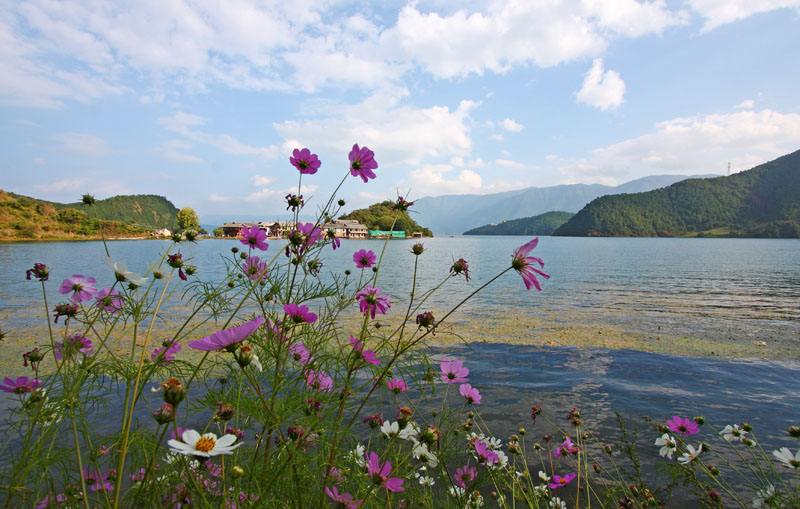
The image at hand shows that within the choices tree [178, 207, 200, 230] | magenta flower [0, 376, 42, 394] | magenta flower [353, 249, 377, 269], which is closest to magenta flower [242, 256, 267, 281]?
tree [178, 207, 200, 230]

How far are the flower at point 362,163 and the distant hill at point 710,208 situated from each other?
111499 mm

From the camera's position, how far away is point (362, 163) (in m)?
1.91

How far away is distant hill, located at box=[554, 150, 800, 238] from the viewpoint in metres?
89.5

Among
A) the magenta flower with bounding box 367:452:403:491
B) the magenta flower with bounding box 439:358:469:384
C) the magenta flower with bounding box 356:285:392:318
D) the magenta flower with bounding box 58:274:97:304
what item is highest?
the magenta flower with bounding box 58:274:97:304

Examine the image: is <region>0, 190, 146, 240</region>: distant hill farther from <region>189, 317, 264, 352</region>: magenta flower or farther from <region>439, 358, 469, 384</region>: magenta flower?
<region>189, 317, 264, 352</region>: magenta flower

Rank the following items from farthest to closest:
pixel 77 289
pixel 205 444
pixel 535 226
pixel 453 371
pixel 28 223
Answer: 1. pixel 535 226
2. pixel 28 223
3. pixel 453 371
4. pixel 77 289
5. pixel 205 444

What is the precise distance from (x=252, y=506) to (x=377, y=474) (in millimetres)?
411

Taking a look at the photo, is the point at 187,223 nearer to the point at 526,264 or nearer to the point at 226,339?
the point at 226,339

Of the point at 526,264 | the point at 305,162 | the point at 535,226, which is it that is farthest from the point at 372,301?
the point at 535,226

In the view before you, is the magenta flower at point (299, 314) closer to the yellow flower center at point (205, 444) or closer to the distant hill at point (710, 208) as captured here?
the yellow flower center at point (205, 444)

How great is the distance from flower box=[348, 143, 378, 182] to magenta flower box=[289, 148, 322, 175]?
9.4 inches

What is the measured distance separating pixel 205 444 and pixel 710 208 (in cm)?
12756

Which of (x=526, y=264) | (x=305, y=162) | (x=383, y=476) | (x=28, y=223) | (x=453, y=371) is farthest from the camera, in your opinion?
(x=28, y=223)

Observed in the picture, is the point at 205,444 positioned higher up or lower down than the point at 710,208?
lower down
